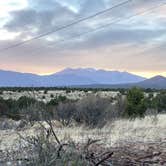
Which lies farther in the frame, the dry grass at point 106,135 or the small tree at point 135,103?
the small tree at point 135,103

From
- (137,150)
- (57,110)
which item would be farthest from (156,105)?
(137,150)

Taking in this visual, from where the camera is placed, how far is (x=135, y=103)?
32.3m

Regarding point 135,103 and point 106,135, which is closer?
point 106,135

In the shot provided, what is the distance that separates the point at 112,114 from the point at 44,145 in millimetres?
17347

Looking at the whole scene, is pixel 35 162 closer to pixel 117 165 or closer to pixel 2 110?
pixel 117 165

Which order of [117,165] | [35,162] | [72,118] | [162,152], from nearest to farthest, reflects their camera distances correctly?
1. [35,162]
2. [117,165]
3. [162,152]
4. [72,118]

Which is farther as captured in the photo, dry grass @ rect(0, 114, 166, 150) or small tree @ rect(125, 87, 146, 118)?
small tree @ rect(125, 87, 146, 118)

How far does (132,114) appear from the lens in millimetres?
31719

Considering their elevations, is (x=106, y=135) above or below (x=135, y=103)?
below

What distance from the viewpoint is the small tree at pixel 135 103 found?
3177 centimetres

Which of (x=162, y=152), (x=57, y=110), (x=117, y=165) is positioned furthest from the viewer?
(x=57, y=110)

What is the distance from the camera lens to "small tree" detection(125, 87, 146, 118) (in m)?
31.8

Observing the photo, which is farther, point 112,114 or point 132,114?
point 132,114

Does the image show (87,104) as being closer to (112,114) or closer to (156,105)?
(112,114)
